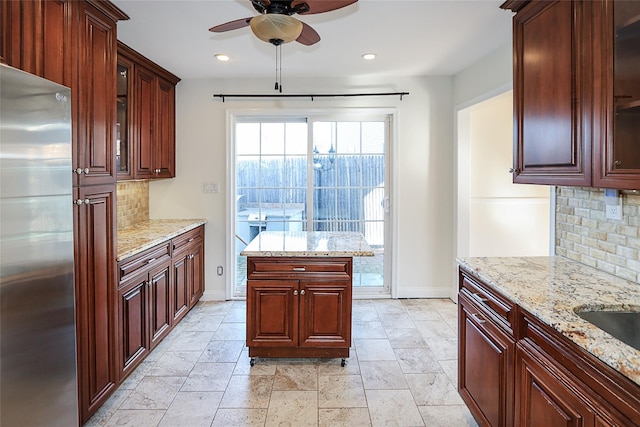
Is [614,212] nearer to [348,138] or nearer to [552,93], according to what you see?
[552,93]

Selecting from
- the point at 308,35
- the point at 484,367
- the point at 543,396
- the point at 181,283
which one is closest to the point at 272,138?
the point at 181,283

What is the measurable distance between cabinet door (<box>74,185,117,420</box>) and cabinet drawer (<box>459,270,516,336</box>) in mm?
2044

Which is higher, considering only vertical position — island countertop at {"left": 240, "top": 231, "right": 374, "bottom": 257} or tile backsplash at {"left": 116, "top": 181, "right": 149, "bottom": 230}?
tile backsplash at {"left": 116, "top": 181, "right": 149, "bottom": 230}

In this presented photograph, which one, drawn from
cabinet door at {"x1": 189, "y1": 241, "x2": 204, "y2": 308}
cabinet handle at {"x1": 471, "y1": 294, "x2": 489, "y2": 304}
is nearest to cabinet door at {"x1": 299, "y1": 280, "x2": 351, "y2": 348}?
cabinet handle at {"x1": 471, "y1": 294, "x2": 489, "y2": 304}

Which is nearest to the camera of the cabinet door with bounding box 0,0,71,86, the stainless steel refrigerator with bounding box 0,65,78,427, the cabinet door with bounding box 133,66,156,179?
the stainless steel refrigerator with bounding box 0,65,78,427

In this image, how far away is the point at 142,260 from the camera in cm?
276

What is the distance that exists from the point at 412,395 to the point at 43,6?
291cm

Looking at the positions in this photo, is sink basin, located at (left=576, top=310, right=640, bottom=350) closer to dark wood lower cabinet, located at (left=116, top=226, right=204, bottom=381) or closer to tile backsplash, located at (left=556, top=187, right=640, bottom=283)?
tile backsplash, located at (left=556, top=187, right=640, bottom=283)

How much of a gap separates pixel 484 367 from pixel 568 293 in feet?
1.78

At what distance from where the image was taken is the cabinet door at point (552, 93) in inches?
65.6

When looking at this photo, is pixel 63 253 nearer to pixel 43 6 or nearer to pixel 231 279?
pixel 43 6

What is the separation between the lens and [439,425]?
2178 mm

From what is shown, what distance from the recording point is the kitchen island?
274 cm

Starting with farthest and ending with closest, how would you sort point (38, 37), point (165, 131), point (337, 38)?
point (165, 131) < point (337, 38) < point (38, 37)
